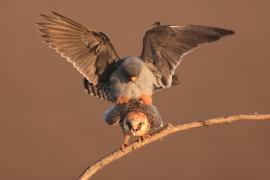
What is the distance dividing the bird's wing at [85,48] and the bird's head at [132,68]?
0.89ft

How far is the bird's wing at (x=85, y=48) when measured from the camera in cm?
672

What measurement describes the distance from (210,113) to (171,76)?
452cm

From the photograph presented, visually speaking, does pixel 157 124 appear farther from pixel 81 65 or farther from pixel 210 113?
pixel 210 113

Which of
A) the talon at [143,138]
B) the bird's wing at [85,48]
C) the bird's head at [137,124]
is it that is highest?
the bird's wing at [85,48]

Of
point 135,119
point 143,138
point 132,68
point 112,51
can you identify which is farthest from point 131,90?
point 143,138

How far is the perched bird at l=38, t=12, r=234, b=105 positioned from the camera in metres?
6.65

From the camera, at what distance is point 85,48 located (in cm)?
682

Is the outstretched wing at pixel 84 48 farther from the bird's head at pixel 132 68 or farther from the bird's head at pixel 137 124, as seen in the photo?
the bird's head at pixel 137 124

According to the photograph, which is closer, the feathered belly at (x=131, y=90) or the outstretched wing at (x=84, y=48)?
the feathered belly at (x=131, y=90)

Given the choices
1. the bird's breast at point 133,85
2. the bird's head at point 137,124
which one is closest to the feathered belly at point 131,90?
the bird's breast at point 133,85

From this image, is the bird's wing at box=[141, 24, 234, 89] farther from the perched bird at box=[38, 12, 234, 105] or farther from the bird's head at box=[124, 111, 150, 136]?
the bird's head at box=[124, 111, 150, 136]

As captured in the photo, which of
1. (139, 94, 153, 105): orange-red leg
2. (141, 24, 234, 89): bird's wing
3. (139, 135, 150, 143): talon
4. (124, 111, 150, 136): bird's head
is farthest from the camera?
(141, 24, 234, 89): bird's wing

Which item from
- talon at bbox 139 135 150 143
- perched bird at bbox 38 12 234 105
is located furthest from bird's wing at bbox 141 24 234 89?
talon at bbox 139 135 150 143

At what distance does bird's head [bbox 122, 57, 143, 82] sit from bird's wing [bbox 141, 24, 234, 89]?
24 centimetres
